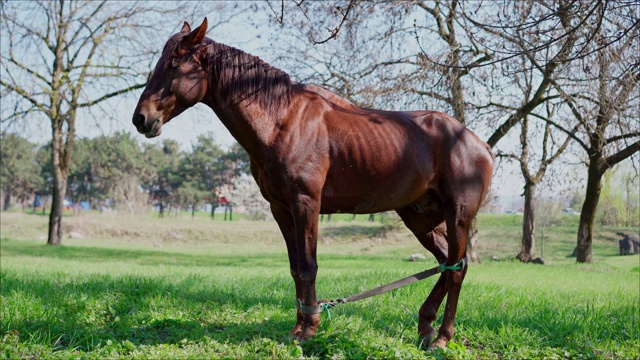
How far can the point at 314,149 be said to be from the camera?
3.84 m

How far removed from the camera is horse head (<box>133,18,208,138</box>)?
12.1ft

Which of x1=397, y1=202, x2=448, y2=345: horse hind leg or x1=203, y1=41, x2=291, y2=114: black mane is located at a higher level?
x1=203, y1=41, x2=291, y2=114: black mane

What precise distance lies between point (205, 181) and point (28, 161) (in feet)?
63.7

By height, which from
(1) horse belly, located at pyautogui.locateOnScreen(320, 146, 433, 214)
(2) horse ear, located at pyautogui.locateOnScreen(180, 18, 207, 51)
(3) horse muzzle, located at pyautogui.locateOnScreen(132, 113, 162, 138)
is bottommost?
(1) horse belly, located at pyautogui.locateOnScreen(320, 146, 433, 214)

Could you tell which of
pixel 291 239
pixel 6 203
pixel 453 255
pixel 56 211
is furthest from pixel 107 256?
pixel 6 203

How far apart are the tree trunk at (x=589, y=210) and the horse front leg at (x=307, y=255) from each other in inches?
648

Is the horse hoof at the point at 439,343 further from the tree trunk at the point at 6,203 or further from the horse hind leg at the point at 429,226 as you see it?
the tree trunk at the point at 6,203

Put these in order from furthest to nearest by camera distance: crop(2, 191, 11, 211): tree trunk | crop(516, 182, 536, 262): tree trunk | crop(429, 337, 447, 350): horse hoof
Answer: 1. crop(2, 191, 11, 211): tree trunk
2. crop(516, 182, 536, 262): tree trunk
3. crop(429, 337, 447, 350): horse hoof

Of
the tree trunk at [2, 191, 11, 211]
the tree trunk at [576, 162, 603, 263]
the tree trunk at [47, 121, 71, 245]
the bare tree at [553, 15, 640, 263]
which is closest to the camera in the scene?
the bare tree at [553, 15, 640, 263]

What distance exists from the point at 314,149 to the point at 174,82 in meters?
1.07

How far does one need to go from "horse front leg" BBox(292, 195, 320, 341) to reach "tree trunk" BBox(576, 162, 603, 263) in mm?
16468

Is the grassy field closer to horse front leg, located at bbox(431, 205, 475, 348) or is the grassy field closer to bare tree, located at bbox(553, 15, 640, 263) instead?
horse front leg, located at bbox(431, 205, 475, 348)

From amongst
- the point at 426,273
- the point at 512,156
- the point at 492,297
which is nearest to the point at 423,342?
the point at 426,273

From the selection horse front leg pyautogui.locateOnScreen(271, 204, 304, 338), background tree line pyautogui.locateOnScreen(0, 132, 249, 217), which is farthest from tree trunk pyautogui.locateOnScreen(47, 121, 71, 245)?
background tree line pyautogui.locateOnScreen(0, 132, 249, 217)
